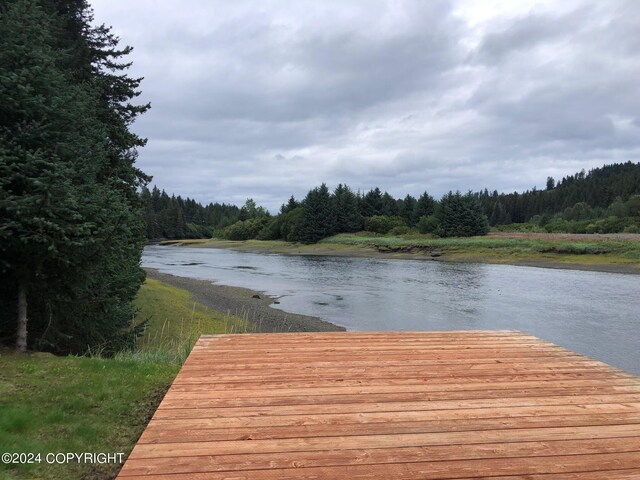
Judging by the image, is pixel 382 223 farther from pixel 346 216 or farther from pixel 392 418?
pixel 392 418

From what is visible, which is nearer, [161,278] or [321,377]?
[321,377]

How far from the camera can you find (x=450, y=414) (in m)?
3.36

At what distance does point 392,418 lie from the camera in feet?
10.8

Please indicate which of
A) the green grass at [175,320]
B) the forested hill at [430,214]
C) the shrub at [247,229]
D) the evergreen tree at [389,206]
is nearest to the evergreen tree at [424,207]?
the forested hill at [430,214]

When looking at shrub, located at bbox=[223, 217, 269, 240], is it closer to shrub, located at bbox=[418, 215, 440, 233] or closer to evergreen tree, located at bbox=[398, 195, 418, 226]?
evergreen tree, located at bbox=[398, 195, 418, 226]

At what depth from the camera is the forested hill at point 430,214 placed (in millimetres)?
62969

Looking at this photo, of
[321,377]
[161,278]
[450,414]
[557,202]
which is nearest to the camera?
[450,414]

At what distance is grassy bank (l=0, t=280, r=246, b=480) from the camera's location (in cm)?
355

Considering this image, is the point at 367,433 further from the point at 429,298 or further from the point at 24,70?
the point at 429,298

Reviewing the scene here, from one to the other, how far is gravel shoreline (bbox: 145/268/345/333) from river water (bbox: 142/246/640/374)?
929 mm

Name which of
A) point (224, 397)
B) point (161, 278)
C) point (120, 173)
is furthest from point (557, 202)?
point (224, 397)

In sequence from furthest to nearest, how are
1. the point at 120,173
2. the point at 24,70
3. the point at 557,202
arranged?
the point at 557,202, the point at 120,173, the point at 24,70

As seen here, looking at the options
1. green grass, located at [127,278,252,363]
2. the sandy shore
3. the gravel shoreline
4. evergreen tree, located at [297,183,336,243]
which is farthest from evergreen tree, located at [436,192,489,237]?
green grass, located at [127,278,252,363]

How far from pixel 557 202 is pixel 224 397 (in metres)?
107
